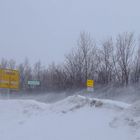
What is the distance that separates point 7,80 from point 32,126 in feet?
A: 55.2

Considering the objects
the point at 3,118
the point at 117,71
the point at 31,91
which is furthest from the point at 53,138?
the point at 31,91

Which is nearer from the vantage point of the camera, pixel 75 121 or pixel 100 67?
pixel 75 121

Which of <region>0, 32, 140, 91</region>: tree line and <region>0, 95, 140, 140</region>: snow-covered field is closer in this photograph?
<region>0, 95, 140, 140</region>: snow-covered field

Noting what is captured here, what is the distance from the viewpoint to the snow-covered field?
983 cm

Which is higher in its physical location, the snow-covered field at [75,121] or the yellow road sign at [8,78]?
the yellow road sign at [8,78]

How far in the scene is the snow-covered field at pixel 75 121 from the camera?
9.83 metres

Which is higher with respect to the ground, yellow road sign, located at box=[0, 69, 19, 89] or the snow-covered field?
yellow road sign, located at box=[0, 69, 19, 89]

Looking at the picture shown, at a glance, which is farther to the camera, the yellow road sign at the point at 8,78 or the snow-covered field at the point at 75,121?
the yellow road sign at the point at 8,78

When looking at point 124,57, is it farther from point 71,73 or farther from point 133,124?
point 133,124

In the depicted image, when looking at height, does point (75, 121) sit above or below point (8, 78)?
below

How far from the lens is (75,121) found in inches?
466

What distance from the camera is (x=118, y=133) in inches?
375

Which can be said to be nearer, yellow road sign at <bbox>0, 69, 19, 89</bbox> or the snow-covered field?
the snow-covered field

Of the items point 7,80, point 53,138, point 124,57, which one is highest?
point 124,57
